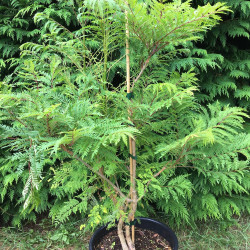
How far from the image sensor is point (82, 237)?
93.1 inches

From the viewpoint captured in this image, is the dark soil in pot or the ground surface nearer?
the dark soil in pot

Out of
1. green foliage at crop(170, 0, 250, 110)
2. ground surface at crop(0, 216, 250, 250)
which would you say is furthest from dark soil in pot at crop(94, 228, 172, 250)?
green foliage at crop(170, 0, 250, 110)

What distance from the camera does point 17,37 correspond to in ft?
7.41

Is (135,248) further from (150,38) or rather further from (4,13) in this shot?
(4,13)

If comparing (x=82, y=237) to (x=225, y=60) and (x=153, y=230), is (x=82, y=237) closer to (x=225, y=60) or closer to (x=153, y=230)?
(x=153, y=230)

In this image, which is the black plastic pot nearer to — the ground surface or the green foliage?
the ground surface

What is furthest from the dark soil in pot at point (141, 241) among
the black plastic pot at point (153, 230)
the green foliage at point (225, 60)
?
the green foliage at point (225, 60)

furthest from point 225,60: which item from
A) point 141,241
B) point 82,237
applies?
point 82,237

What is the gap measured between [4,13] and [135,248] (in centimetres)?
246

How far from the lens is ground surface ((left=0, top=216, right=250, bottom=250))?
2225 millimetres

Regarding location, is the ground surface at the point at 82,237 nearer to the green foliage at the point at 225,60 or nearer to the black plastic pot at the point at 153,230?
the black plastic pot at the point at 153,230

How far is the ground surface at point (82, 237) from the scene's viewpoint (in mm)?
2225

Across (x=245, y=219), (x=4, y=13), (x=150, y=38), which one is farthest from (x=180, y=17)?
(x=245, y=219)

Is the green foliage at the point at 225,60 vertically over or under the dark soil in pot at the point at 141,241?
over
